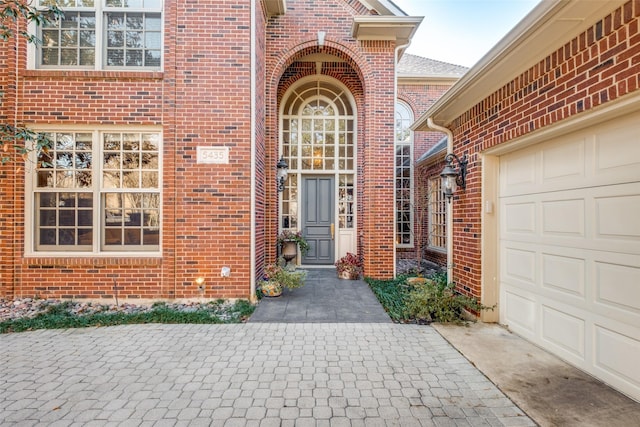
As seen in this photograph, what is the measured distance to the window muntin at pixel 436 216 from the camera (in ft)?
27.6

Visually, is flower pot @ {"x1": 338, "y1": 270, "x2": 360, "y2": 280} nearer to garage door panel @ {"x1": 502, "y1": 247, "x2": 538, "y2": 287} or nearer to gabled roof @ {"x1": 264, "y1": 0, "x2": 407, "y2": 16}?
garage door panel @ {"x1": 502, "y1": 247, "x2": 538, "y2": 287}

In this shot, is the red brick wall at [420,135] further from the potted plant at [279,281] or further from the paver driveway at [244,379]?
the paver driveway at [244,379]

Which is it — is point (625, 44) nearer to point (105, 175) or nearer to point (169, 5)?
point (169, 5)

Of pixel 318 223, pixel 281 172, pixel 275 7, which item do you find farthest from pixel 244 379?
pixel 275 7

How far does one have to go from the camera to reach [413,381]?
2648 mm

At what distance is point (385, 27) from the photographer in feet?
19.9

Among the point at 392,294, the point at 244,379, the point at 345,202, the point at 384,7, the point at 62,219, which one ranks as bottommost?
the point at 244,379

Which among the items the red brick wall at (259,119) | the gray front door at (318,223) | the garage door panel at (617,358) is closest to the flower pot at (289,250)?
the gray front door at (318,223)

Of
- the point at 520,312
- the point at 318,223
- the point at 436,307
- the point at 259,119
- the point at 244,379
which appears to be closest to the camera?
the point at 244,379

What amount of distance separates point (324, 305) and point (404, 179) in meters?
6.07

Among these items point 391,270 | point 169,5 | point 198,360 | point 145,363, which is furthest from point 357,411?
point 169,5

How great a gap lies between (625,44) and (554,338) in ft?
8.71

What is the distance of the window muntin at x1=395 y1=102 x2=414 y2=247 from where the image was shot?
9.25 meters

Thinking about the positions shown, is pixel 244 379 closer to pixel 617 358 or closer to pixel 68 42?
pixel 617 358
